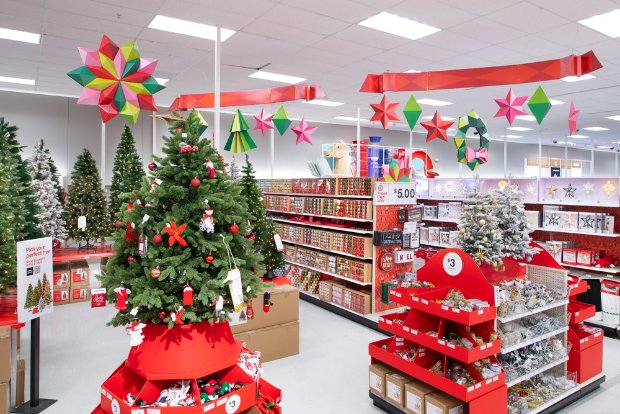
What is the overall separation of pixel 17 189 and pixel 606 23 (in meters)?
7.32

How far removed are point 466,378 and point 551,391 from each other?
1.04 meters

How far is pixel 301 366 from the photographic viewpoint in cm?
468

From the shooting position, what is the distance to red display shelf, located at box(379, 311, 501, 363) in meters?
3.10

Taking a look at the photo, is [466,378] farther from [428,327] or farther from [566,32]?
[566,32]

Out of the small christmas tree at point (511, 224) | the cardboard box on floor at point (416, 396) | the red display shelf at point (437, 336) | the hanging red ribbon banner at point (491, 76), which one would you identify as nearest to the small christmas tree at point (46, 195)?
the hanging red ribbon banner at point (491, 76)

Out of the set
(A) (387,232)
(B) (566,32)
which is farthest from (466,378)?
(B) (566,32)

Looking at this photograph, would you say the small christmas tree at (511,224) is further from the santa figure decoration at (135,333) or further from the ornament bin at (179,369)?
the santa figure decoration at (135,333)

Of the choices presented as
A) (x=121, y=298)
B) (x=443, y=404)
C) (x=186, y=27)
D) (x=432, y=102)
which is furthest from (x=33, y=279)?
(x=432, y=102)

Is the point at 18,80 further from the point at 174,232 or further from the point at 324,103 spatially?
the point at 174,232

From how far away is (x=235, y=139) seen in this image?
226 inches

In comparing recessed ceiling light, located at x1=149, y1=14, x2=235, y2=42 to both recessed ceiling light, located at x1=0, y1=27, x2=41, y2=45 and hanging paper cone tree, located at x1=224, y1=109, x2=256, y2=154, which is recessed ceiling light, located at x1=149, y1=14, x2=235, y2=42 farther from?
recessed ceiling light, located at x1=0, y1=27, x2=41, y2=45

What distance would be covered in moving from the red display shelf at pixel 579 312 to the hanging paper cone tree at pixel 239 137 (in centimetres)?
396

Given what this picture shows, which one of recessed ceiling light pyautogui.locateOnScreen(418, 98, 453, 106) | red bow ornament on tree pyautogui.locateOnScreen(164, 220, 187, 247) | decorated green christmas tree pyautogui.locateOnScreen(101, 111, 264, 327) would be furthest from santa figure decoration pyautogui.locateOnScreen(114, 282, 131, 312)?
recessed ceiling light pyautogui.locateOnScreen(418, 98, 453, 106)

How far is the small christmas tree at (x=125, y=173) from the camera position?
8914 millimetres
